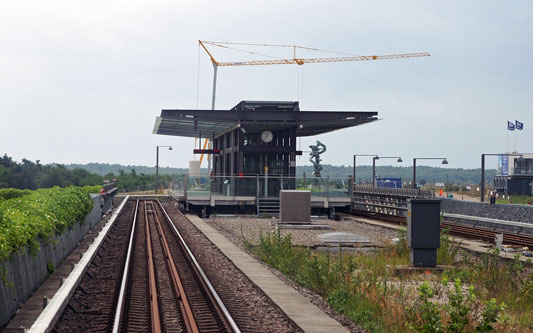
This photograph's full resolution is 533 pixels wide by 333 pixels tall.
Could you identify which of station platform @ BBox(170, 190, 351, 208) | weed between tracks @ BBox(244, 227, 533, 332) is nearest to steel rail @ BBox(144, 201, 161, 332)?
weed between tracks @ BBox(244, 227, 533, 332)

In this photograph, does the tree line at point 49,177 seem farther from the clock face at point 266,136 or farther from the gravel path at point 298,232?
the gravel path at point 298,232

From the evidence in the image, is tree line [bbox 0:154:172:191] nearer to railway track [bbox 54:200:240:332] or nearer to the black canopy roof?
the black canopy roof

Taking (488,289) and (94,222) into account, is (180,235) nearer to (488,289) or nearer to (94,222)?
(94,222)

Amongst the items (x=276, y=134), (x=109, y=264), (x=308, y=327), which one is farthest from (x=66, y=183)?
(x=308, y=327)

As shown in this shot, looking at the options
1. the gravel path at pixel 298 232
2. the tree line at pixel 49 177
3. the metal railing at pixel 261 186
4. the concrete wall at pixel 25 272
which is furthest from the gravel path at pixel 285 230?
the tree line at pixel 49 177

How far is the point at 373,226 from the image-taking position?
106ft

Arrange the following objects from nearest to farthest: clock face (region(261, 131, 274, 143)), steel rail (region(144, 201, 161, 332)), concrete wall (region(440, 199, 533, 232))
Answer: steel rail (region(144, 201, 161, 332)) < concrete wall (region(440, 199, 533, 232)) < clock face (region(261, 131, 274, 143))

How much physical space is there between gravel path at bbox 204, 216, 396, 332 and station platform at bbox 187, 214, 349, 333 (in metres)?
0.23

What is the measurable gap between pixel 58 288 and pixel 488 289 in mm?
9922

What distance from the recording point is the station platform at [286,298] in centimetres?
1037

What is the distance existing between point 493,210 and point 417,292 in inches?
796

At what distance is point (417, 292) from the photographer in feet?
44.4

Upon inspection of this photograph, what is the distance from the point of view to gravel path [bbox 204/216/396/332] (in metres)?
12.7

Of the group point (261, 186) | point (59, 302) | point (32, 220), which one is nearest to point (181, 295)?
point (59, 302)
